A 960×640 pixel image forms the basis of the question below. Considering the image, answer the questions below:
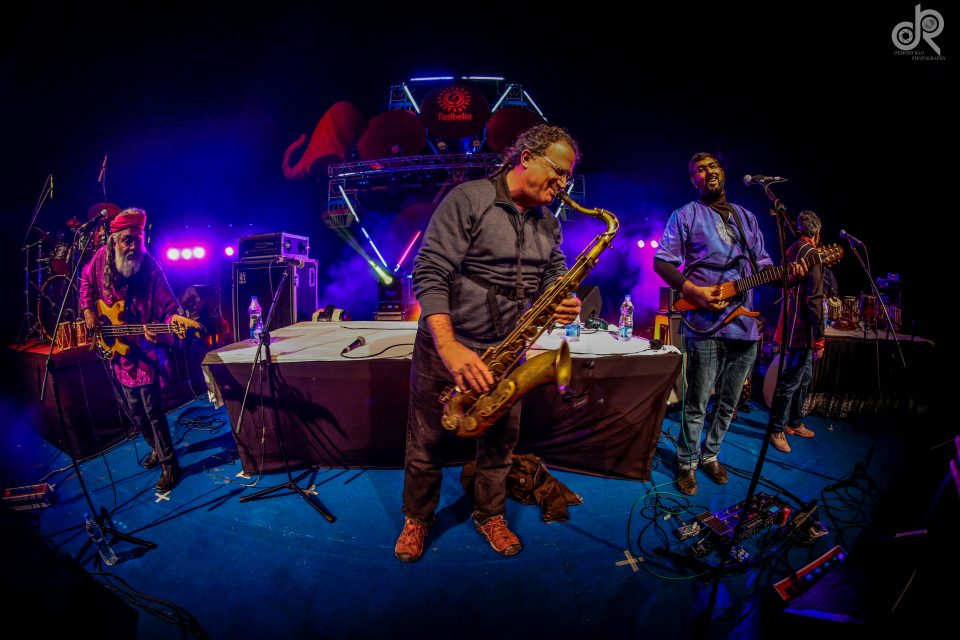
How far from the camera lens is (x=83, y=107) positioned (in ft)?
16.2

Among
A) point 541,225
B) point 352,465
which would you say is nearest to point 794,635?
point 541,225

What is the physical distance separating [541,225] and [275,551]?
2.91 metres

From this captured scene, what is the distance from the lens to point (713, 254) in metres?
2.85

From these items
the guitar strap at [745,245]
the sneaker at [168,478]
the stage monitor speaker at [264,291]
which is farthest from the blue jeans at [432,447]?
the stage monitor speaker at [264,291]

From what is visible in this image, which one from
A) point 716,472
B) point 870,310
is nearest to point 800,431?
point 716,472

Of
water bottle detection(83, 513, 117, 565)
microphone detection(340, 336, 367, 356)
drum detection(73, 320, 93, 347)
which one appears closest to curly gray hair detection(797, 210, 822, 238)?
microphone detection(340, 336, 367, 356)

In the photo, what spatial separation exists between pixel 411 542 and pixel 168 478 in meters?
2.53

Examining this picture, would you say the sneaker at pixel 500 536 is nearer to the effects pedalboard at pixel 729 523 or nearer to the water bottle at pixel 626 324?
the effects pedalboard at pixel 729 523

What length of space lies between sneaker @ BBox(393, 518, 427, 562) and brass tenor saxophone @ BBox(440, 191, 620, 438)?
0.94 metres

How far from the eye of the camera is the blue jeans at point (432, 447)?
218 cm

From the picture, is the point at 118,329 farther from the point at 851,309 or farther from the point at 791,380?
the point at 851,309

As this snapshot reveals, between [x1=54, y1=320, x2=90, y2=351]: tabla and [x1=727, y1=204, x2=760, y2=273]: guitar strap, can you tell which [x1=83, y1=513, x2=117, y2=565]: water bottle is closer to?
[x1=54, y1=320, x2=90, y2=351]: tabla

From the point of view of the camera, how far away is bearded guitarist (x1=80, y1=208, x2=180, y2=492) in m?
3.09

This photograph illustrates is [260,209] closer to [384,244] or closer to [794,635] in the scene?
[384,244]
